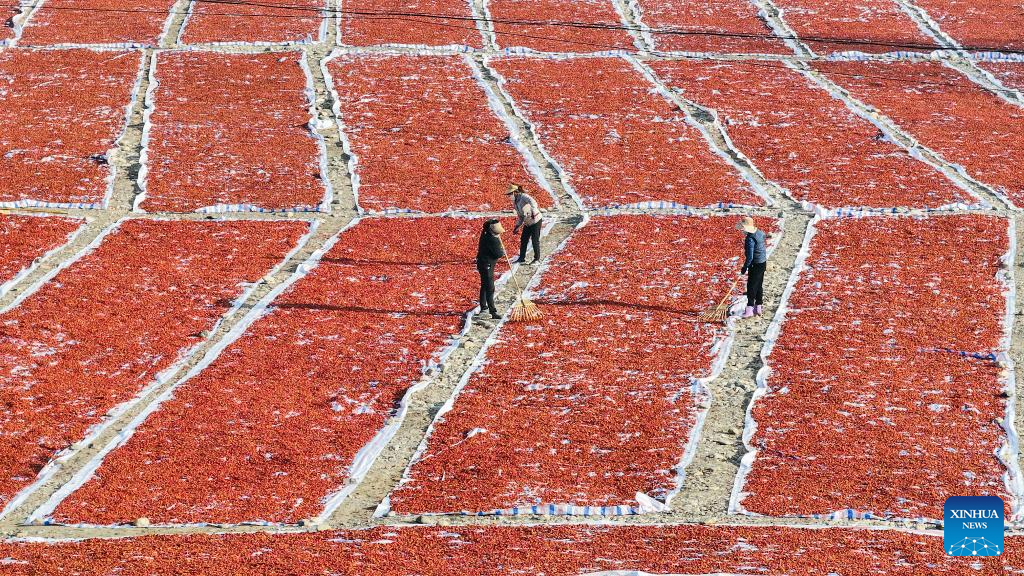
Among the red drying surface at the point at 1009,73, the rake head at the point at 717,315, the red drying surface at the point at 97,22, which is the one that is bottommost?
the red drying surface at the point at 1009,73

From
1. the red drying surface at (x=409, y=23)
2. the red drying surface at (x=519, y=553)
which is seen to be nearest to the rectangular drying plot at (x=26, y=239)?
the red drying surface at (x=519, y=553)

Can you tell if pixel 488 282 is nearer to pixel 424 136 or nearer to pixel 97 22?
pixel 424 136

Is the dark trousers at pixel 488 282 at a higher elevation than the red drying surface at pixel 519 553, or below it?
below

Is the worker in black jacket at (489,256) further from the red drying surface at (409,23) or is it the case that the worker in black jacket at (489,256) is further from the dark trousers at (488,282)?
the red drying surface at (409,23)

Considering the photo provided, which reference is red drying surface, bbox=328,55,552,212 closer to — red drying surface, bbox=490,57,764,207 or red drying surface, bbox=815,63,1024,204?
red drying surface, bbox=490,57,764,207

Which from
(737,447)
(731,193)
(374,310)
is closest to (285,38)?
(731,193)

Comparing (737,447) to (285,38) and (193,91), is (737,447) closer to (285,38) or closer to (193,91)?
(193,91)

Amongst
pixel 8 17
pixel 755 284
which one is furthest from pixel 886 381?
pixel 8 17
